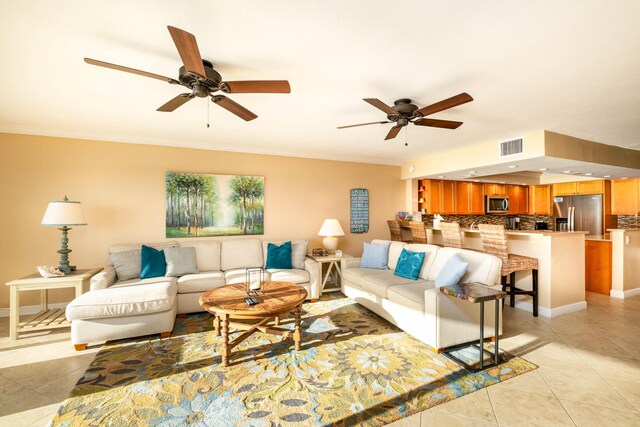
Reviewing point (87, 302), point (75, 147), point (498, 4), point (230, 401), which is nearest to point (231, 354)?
point (230, 401)

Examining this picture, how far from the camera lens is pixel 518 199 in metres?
7.48

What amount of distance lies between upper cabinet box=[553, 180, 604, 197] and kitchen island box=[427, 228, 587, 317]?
10.9 feet

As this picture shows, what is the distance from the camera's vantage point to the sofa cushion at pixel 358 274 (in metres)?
3.97

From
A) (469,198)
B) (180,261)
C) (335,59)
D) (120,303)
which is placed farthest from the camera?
(469,198)

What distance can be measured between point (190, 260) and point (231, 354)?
177cm

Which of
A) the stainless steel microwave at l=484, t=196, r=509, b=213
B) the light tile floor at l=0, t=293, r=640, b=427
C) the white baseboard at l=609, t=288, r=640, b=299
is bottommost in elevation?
the light tile floor at l=0, t=293, r=640, b=427

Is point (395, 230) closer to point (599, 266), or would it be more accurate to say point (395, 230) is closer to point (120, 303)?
point (599, 266)

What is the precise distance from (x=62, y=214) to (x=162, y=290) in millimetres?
Result: 1574

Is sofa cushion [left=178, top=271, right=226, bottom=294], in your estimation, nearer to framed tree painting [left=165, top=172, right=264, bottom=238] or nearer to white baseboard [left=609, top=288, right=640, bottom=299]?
framed tree painting [left=165, top=172, right=264, bottom=238]

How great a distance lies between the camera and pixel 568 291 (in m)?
3.90

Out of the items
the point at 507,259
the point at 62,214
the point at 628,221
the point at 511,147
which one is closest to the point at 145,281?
the point at 62,214

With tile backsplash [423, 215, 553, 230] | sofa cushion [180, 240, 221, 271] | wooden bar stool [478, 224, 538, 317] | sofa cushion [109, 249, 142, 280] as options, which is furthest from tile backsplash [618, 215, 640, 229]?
sofa cushion [109, 249, 142, 280]

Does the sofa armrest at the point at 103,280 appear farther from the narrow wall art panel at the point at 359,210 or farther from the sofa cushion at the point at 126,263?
the narrow wall art panel at the point at 359,210

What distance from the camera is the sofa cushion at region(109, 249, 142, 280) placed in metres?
3.71
